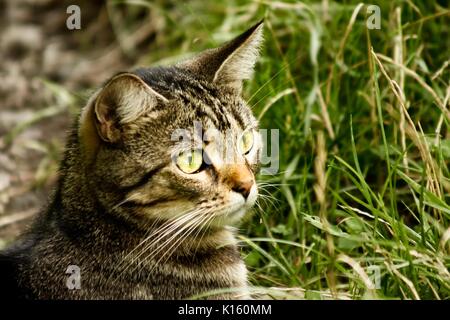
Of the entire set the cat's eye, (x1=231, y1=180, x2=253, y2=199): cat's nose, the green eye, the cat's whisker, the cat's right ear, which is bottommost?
the cat's whisker

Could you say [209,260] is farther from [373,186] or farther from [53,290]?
[373,186]

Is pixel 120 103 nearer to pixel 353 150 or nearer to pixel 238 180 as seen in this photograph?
pixel 238 180

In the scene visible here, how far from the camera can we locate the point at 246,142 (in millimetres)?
2850

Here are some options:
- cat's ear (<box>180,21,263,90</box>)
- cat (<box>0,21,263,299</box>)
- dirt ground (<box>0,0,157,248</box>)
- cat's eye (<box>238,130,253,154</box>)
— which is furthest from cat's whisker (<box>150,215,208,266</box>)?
dirt ground (<box>0,0,157,248</box>)

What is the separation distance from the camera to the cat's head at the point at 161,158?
2588mm

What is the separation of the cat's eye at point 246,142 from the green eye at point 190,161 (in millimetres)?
221

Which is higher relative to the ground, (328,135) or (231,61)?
(231,61)

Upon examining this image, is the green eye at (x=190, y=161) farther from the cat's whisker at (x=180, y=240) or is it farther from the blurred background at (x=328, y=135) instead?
the blurred background at (x=328, y=135)

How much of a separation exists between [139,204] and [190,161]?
230mm

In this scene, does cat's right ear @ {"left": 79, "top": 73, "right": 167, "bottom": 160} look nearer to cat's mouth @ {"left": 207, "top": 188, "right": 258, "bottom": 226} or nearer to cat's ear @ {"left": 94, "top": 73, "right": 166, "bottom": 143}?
cat's ear @ {"left": 94, "top": 73, "right": 166, "bottom": 143}

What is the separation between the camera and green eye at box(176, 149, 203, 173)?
2607 mm

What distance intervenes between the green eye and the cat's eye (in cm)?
22

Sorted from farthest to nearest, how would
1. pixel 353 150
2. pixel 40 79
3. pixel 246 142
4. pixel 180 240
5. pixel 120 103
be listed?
pixel 40 79
pixel 353 150
pixel 246 142
pixel 180 240
pixel 120 103

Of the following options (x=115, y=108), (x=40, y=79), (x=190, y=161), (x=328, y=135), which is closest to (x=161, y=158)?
(x=190, y=161)
